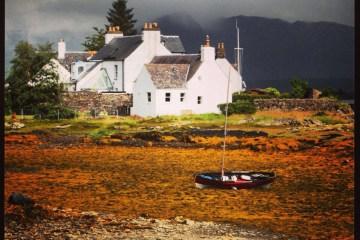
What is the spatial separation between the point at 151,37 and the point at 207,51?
0.46m

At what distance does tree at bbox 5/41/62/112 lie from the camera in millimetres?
6547

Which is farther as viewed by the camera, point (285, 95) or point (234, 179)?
point (285, 95)

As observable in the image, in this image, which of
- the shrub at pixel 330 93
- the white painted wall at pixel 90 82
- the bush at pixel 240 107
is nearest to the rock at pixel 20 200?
the white painted wall at pixel 90 82

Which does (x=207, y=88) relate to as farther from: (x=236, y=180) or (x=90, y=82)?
(x=90, y=82)

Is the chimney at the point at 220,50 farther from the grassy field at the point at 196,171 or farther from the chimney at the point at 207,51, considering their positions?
the grassy field at the point at 196,171

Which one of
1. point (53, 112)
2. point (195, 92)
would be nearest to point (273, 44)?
point (195, 92)

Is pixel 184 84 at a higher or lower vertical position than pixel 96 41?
lower

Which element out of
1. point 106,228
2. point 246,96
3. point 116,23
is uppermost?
point 116,23

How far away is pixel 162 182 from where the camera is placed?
251 inches

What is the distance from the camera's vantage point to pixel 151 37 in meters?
6.63

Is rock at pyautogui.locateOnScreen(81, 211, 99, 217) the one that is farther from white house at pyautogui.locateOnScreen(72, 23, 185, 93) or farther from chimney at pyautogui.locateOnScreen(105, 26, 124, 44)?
chimney at pyautogui.locateOnScreen(105, 26, 124, 44)

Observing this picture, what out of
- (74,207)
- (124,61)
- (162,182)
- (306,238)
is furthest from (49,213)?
(306,238)

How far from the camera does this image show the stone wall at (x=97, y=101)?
6.60 m

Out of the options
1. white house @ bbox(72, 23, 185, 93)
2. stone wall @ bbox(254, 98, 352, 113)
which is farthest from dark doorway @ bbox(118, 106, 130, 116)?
stone wall @ bbox(254, 98, 352, 113)
